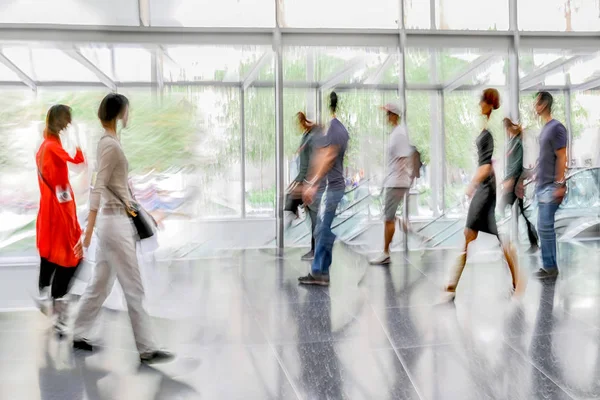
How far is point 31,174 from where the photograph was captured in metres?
9.62

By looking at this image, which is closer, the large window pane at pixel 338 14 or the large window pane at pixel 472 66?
the large window pane at pixel 338 14

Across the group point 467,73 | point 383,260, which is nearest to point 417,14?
point 467,73

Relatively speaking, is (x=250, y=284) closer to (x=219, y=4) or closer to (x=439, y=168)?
(x=219, y=4)

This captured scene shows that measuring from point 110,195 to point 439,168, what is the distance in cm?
776

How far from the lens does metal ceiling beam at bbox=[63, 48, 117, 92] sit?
9140mm

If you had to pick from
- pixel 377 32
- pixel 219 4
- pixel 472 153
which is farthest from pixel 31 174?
pixel 472 153

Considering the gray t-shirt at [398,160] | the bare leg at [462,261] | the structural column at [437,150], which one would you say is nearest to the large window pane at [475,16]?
the structural column at [437,150]

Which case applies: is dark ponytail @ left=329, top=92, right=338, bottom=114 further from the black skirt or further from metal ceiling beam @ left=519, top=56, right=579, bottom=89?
metal ceiling beam @ left=519, top=56, right=579, bottom=89

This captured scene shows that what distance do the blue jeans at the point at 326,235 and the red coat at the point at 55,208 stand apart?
7.77ft

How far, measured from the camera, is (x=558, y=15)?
9.86m

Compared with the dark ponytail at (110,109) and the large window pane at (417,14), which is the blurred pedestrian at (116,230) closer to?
the dark ponytail at (110,109)

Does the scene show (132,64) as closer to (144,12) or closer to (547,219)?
(144,12)

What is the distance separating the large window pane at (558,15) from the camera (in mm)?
9625

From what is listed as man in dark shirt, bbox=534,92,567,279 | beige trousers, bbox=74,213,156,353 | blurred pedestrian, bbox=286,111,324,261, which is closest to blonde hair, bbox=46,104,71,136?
beige trousers, bbox=74,213,156,353
